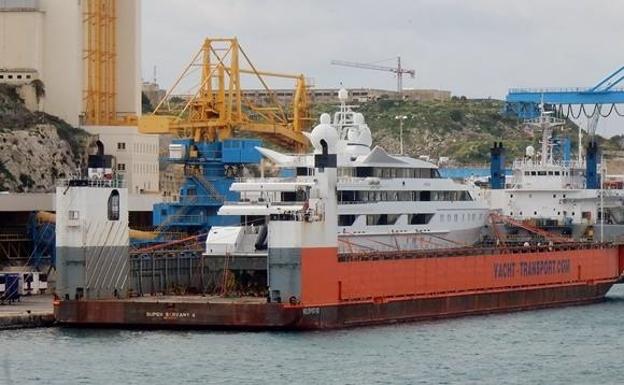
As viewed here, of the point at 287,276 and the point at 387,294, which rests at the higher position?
the point at 287,276

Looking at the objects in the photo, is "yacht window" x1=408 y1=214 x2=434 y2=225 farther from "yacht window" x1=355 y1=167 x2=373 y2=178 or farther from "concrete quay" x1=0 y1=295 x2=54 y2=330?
"concrete quay" x1=0 y1=295 x2=54 y2=330

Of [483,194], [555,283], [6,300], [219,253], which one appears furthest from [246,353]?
[483,194]

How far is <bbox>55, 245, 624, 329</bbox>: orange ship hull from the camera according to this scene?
55688mm

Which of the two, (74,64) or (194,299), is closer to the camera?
(194,299)

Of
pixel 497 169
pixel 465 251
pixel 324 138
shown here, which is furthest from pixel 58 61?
pixel 324 138

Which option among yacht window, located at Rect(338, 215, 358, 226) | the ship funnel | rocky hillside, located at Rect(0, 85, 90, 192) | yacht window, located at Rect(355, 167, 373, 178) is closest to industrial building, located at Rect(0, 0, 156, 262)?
rocky hillside, located at Rect(0, 85, 90, 192)

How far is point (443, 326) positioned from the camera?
60031 millimetres

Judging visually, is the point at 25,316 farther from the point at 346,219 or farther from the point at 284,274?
the point at 346,219

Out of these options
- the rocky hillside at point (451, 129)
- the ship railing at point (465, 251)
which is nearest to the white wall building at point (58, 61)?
the ship railing at point (465, 251)

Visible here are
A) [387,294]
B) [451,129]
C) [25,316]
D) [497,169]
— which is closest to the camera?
[25,316]

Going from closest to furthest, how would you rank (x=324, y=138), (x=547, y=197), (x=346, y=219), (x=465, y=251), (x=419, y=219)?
(x=324, y=138)
(x=346, y=219)
(x=465, y=251)
(x=419, y=219)
(x=547, y=197)

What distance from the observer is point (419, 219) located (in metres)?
65.9

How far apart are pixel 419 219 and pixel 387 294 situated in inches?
256

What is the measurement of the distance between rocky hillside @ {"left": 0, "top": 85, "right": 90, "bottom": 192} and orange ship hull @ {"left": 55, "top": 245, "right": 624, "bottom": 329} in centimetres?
1994
